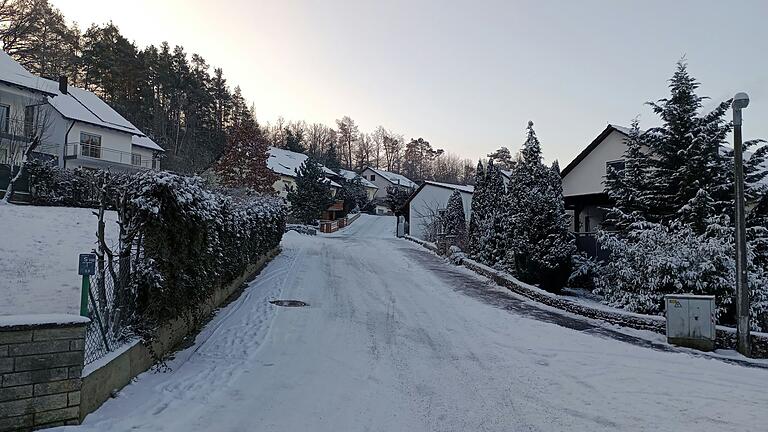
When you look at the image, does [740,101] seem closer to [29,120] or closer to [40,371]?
[40,371]

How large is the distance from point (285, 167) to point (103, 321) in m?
58.8

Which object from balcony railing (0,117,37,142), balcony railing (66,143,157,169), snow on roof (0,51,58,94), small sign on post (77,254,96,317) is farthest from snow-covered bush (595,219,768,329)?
snow on roof (0,51,58,94)

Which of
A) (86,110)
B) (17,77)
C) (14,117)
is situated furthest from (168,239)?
(86,110)

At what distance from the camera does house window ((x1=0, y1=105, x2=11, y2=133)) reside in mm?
28797

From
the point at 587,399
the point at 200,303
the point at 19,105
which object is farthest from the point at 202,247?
the point at 19,105

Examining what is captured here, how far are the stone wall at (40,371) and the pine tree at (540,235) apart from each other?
14587 millimetres

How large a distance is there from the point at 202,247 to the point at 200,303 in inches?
59.0

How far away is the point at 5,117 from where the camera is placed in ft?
96.0

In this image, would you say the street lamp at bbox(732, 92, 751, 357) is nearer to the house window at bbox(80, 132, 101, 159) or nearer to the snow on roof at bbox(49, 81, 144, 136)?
the snow on roof at bbox(49, 81, 144, 136)

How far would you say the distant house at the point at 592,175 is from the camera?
23078 millimetres

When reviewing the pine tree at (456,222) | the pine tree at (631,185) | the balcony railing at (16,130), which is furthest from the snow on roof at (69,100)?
the pine tree at (631,185)

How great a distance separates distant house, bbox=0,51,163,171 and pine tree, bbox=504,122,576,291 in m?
21.1

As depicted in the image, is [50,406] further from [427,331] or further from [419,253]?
[419,253]

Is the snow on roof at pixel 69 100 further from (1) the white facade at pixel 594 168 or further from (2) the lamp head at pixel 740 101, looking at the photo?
(2) the lamp head at pixel 740 101
